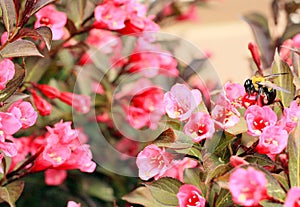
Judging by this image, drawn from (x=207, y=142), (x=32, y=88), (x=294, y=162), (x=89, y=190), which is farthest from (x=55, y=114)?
(x=294, y=162)

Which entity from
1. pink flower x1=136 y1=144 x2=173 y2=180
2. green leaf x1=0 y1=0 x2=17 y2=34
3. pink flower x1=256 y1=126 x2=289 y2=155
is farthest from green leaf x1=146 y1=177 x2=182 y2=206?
green leaf x1=0 y1=0 x2=17 y2=34

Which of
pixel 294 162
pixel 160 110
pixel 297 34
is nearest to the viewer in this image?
pixel 294 162

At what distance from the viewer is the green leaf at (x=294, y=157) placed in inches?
25.2

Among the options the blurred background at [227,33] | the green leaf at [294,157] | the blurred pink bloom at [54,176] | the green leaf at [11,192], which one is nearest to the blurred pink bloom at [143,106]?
the blurred pink bloom at [54,176]

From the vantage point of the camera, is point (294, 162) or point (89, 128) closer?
point (294, 162)

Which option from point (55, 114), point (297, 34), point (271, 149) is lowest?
point (55, 114)

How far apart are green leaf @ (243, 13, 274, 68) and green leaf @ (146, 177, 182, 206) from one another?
45cm

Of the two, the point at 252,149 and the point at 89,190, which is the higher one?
the point at 252,149

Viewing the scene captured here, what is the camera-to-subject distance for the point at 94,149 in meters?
1.15

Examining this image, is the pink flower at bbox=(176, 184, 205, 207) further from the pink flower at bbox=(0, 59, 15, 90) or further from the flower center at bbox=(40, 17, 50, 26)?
the flower center at bbox=(40, 17, 50, 26)

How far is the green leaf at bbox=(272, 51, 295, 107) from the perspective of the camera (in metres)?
→ 0.76

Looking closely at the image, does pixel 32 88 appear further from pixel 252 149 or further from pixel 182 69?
pixel 252 149

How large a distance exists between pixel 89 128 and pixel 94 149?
0.05 m

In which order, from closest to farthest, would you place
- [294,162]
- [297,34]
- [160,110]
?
[294,162]
[160,110]
[297,34]
